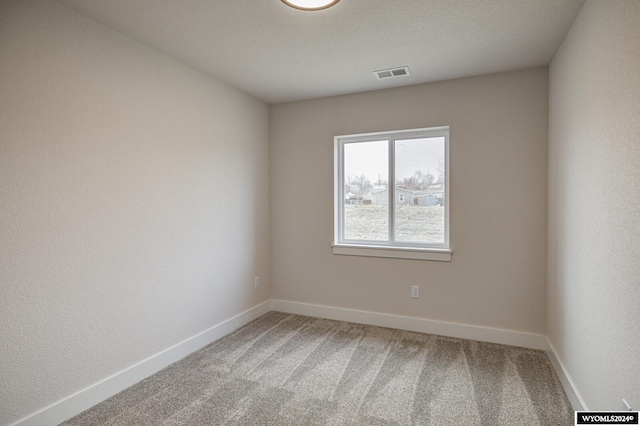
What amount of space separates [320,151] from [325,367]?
2226 millimetres

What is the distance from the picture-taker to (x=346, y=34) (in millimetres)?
2402

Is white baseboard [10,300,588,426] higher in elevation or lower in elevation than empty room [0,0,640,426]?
lower

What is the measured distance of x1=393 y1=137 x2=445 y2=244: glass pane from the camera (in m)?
3.46

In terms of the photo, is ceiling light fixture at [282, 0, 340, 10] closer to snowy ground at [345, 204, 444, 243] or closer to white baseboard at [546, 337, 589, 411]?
snowy ground at [345, 204, 444, 243]

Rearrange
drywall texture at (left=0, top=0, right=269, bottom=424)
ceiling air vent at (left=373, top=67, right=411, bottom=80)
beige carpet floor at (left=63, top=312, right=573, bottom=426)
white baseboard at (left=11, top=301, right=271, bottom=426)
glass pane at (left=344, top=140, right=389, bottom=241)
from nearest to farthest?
1. drywall texture at (left=0, top=0, right=269, bottom=424)
2. white baseboard at (left=11, top=301, right=271, bottom=426)
3. beige carpet floor at (left=63, top=312, right=573, bottom=426)
4. ceiling air vent at (left=373, top=67, right=411, bottom=80)
5. glass pane at (left=344, top=140, right=389, bottom=241)

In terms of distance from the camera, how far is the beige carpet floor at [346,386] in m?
2.10

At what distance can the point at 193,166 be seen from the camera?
303 cm

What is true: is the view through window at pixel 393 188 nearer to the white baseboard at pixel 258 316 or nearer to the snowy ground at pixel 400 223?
the snowy ground at pixel 400 223

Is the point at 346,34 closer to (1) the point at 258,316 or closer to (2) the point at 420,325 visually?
(2) the point at 420,325

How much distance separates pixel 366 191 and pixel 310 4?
2.19m

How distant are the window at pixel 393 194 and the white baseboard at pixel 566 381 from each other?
1.08m

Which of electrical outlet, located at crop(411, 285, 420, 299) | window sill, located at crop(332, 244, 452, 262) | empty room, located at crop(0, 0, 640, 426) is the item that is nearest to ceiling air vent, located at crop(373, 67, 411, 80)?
empty room, located at crop(0, 0, 640, 426)

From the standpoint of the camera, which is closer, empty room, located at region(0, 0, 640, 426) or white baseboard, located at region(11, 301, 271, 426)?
empty room, located at region(0, 0, 640, 426)

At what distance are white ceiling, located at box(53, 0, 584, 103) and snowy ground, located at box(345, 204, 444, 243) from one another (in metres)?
1.30
